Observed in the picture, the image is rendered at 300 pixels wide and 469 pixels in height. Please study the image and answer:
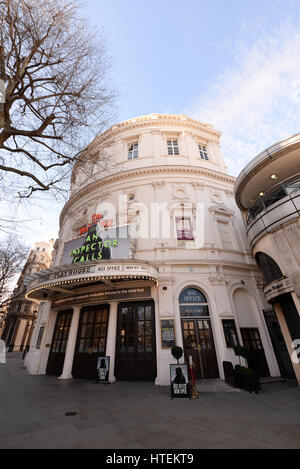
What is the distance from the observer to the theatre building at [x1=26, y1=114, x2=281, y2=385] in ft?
34.9

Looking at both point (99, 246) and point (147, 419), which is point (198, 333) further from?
point (99, 246)

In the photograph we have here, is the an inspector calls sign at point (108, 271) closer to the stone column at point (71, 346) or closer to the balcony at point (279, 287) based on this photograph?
the stone column at point (71, 346)

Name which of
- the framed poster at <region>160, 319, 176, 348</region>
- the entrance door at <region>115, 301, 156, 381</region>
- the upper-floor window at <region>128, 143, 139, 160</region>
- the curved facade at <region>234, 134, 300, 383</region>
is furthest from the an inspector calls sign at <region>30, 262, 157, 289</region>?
the upper-floor window at <region>128, 143, 139, 160</region>

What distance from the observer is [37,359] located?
44.3 ft

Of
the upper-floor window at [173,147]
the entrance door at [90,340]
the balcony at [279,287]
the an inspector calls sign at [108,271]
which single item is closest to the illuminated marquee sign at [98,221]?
the an inspector calls sign at [108,271]

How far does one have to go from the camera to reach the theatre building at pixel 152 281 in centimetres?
1062

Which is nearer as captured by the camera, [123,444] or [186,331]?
[123,444]

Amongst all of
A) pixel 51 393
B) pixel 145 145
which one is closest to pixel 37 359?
pixel 51 393

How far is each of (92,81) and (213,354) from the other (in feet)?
46.4

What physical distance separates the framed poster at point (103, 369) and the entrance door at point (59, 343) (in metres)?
3.90

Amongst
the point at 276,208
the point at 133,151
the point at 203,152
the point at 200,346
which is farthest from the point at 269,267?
the point at 133,151

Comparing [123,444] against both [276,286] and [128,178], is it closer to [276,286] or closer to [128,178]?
[276,286]

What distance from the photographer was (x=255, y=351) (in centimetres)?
1152

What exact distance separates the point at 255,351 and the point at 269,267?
5.18m
